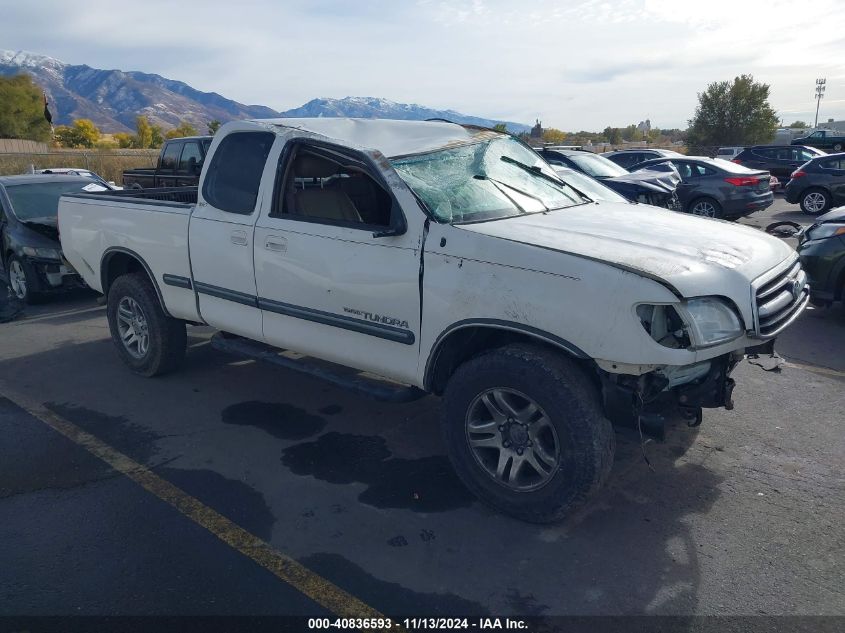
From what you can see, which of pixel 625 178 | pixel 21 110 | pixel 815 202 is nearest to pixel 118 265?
pixel 625 178

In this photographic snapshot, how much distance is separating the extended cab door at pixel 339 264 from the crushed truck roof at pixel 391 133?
19 cm

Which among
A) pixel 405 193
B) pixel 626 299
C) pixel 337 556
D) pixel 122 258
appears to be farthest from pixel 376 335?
pixel 122 258

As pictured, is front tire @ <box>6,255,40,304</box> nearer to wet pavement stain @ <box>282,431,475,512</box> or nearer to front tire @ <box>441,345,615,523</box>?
wet pavement stain @ <box>282,431,475,512</box>

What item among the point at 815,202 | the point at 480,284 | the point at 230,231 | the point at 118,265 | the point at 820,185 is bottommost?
the point at 815,202

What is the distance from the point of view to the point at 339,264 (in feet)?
13.2

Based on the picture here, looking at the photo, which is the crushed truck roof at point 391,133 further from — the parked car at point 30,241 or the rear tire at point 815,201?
the rear tire at point 815,201

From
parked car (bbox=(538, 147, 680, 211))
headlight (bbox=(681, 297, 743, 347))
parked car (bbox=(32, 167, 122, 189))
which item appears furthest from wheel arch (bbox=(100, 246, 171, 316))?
parked car (bbox=(538, 147, 680, 211))

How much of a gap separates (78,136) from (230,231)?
Answer: 188 ft

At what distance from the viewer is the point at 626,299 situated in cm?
304

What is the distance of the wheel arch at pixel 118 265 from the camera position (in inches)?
219

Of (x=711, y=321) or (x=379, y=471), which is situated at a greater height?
(x=711, y=321)

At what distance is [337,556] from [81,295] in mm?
7814

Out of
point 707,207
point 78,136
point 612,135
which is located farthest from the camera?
point 612,135

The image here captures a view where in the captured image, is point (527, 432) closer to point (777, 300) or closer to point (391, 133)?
point (777, 300)
